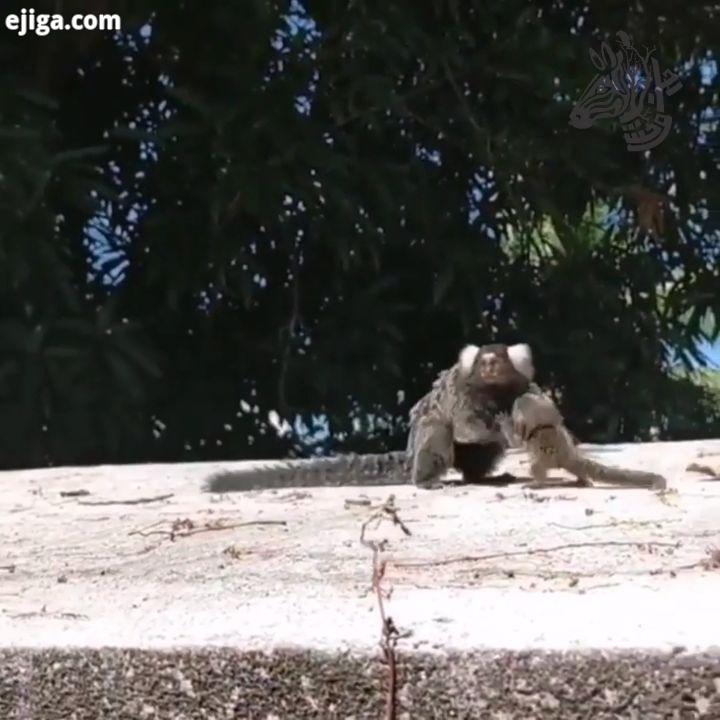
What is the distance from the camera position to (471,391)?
3025 mm

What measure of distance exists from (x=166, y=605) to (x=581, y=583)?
1.54 ft

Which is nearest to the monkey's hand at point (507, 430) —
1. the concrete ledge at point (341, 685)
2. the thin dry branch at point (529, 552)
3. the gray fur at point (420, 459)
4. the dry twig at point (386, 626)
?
the gray fur at point (420, 459)

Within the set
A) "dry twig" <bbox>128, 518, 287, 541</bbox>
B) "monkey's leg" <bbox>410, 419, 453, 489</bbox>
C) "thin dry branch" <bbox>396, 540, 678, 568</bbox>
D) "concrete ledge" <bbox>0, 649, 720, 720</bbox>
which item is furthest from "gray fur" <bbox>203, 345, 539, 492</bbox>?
"concrete ledge" <bbox>0, 649, 720, 720</bbox>

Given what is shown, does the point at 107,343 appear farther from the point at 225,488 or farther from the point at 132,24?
the point at 225,488

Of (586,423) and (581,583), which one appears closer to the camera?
(581,583)

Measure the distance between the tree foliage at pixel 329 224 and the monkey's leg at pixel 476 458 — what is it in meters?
1.86

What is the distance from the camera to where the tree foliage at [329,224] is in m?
4.62

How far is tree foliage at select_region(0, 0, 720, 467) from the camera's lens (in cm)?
462

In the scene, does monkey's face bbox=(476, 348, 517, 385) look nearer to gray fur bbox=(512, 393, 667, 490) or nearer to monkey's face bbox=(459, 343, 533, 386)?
monkey's face bbox=(459, 343, 533, 386)

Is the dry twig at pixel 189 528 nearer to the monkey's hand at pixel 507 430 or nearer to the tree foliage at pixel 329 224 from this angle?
the monkey's hand at pixel 507 430

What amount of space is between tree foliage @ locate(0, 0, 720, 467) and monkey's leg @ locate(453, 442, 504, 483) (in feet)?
6.09

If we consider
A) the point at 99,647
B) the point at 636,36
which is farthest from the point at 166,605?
the point at 636,36

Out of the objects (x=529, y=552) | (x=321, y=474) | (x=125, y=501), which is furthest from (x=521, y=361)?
(x=529, y=552)

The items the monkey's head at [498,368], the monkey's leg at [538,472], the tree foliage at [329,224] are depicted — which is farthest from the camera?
the tree foliage at [329,224]
